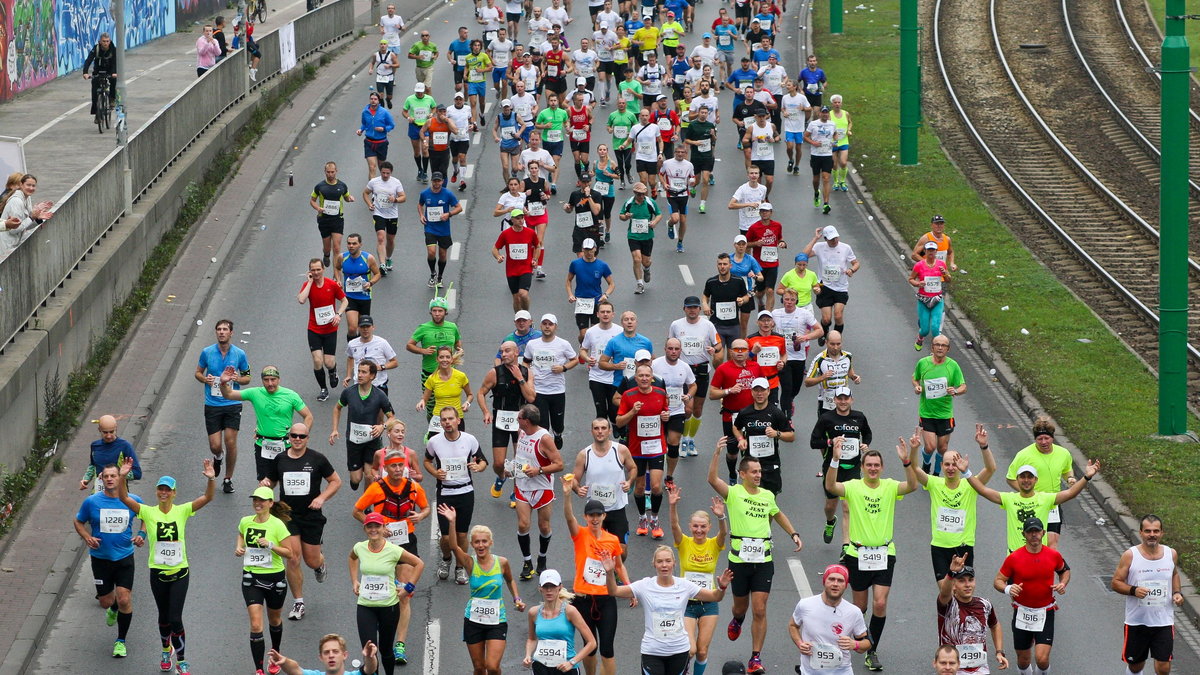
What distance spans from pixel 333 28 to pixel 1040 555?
33.9 m

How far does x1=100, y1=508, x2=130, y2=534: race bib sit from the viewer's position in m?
14.9

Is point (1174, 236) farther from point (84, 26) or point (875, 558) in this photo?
point (84, 26)

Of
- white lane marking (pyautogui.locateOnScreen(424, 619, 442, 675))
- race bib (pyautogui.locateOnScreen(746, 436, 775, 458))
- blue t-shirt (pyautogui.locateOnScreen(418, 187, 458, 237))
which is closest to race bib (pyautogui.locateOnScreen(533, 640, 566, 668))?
white lane marking (pyautogui.locateOnScreen(424, 619, 442, 675))

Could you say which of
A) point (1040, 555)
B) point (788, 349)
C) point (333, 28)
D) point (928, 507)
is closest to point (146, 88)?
point (333, 28)

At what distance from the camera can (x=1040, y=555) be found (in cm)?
1412

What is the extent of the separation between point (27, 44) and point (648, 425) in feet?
81.9

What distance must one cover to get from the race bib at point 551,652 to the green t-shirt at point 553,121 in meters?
18.2

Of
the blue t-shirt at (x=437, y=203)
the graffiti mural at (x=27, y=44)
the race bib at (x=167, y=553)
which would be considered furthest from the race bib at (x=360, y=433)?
the graffiti mural at (x=27, y=44)

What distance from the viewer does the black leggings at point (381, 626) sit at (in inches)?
541

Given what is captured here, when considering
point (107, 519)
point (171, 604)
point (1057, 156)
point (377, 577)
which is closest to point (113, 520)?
point (107, 519)

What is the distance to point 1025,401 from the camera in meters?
22.1

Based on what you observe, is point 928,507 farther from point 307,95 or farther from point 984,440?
point 307,95

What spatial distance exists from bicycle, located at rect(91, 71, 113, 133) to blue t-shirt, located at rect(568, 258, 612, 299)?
13.6 meters

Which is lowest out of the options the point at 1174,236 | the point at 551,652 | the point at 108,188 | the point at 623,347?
the point at 551,652
